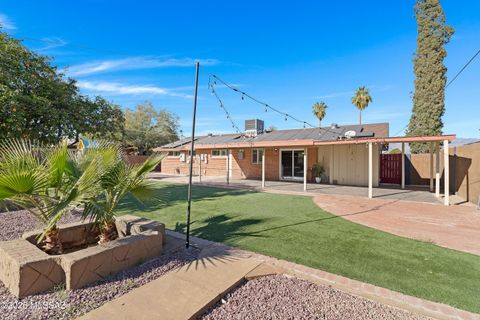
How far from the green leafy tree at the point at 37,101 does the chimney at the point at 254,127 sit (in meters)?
11.1

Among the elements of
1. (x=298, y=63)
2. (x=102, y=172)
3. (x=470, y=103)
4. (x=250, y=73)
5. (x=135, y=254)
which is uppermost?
(x=298, y=63)

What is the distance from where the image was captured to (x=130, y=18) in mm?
10023

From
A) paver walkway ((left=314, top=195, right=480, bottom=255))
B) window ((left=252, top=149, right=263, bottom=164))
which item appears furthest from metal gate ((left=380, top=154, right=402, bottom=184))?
window ((left=252, top=149, right=263, bottom=164))

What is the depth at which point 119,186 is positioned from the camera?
146 inches

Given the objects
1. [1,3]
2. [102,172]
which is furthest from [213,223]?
[1,3]

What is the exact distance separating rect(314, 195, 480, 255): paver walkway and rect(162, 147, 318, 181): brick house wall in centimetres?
710

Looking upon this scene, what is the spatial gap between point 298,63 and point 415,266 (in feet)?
43.8

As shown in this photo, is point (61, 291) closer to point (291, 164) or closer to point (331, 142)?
point (331, 142)

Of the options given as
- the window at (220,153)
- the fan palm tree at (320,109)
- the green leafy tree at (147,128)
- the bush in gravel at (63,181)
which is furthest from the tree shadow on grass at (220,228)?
the fan palm tree at (320,109)

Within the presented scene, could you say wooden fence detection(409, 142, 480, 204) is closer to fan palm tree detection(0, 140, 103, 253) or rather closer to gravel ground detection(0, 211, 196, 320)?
gravel ground detection(0, 211, 196, 320)

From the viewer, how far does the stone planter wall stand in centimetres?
278

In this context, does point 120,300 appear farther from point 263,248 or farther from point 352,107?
point 352,107

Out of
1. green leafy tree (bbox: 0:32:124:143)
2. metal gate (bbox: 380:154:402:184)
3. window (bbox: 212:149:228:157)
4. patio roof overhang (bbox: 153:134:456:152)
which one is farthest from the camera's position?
window (bbox: 212:149:228:157)

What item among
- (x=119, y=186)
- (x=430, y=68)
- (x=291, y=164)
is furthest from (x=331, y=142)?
(x=430, y=68)
